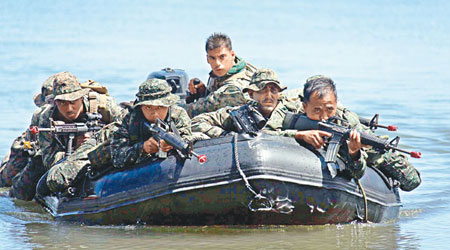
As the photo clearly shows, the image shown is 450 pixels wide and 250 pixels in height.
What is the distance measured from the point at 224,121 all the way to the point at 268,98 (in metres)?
0.63

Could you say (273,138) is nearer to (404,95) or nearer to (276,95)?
(276,95)

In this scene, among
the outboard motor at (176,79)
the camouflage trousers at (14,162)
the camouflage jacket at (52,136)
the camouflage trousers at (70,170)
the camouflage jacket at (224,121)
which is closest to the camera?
the camouflage jacket at (224,121)

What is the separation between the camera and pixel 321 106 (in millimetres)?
8844

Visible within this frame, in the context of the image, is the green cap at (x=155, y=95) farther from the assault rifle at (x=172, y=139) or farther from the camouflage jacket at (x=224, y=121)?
the camouflage jacket at (x=224, y=121)

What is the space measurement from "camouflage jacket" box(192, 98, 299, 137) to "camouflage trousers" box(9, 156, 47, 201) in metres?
2.10

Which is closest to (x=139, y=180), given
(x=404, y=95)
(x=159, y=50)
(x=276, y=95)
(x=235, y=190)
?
(x=235, y=190)

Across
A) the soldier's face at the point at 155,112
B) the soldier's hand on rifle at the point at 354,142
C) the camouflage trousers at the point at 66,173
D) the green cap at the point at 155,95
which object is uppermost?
the green cap at the point at 155,95

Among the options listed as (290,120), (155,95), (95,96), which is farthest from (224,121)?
(95,96)

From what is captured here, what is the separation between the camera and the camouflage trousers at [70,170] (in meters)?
9.71

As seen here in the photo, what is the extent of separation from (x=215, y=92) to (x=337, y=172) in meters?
2.36

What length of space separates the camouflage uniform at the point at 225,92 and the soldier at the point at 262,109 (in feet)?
2.29

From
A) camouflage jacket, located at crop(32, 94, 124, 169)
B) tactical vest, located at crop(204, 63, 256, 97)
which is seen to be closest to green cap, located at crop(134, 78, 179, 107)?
camouflage jacket, located at crop(32, 94, 124, 169)

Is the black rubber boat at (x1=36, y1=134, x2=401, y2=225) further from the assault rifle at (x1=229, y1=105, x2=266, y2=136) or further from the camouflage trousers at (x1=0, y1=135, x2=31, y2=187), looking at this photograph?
the camouflage trousers at (x1=0, y1=135, x2=31, y2=187)

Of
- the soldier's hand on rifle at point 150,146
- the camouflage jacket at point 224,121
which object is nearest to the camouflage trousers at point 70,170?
the soldier's hand on rifle at point 150,146
